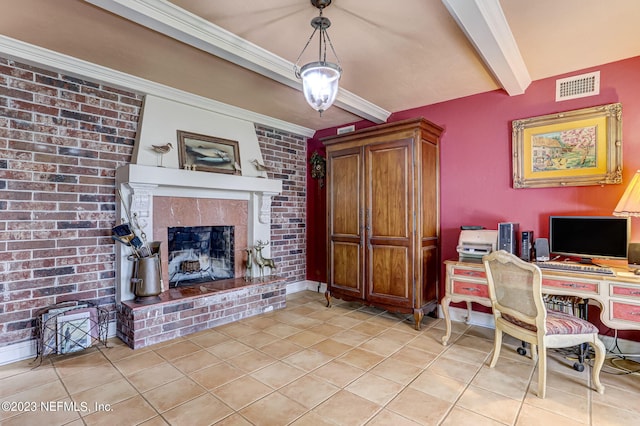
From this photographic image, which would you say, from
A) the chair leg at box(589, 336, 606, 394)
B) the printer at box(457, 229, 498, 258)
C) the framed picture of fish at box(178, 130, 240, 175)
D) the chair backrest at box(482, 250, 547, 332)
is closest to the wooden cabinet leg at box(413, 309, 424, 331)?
the printer at box(457, 229, 498, 258)

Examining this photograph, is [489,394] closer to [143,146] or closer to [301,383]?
[301,383]

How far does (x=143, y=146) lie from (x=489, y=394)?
360 centimetres

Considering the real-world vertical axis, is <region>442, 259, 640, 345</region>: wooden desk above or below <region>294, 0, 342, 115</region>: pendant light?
below

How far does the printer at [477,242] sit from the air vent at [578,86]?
1415 mm

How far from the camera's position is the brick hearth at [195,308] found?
2.95 metres

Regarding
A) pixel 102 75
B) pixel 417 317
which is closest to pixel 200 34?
pixel 102 75

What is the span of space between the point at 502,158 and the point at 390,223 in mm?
1333

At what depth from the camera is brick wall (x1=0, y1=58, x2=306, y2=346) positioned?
104 inches

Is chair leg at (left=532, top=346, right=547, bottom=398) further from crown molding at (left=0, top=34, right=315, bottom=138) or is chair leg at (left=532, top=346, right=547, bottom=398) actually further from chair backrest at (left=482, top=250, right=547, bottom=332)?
crown molding at (left=0, top=34, right=315, bottom=138)

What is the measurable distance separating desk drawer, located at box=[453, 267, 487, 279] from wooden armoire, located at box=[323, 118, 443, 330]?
0.40 m

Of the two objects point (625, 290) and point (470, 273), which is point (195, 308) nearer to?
point (470, 273)

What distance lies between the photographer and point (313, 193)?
17.0 feet

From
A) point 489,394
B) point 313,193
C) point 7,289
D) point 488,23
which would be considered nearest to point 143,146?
point 7,289

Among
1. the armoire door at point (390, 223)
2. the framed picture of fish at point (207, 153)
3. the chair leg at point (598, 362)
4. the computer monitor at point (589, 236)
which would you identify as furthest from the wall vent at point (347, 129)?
the chair leg at point (598, 362)
